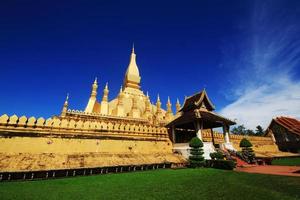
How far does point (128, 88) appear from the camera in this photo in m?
48.2

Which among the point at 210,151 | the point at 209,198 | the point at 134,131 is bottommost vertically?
the point at 209,198

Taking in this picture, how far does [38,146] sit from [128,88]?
35928 millimetres

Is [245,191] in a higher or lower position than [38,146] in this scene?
lower

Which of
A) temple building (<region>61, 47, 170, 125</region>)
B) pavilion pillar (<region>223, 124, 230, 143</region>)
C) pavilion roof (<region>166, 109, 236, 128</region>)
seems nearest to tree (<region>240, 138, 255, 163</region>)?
pavilion pillar (<region>223, 124, 230, 143</region>)

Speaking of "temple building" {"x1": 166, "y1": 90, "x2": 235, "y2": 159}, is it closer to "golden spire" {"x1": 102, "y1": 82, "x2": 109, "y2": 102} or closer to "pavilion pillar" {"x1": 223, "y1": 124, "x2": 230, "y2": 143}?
"pavilion pillar" {"x1": 223, "y1": 124, "x2": 230, "y2": 143}

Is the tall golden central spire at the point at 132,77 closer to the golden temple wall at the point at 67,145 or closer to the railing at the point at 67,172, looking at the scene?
the golden temple wall at the point at 67,145

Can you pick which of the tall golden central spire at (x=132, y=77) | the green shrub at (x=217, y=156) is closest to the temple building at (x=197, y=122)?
the green shrub at (x=217, y=156)

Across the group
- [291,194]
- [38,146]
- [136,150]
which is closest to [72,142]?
[38,146]

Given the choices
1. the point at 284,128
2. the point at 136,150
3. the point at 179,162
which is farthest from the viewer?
the point at 284,128

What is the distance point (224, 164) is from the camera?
1320 cm

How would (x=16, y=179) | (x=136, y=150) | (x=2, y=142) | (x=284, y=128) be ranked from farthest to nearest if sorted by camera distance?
(x=284, y=128)
(x=136, y=150)
(x=2, y=142)
(x=16, y=179)

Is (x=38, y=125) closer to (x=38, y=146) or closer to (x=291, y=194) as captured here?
(x=38, y=146)

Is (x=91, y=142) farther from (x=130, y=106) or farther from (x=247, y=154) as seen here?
(x=130, y=106)

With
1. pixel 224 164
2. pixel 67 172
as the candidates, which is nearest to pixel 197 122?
pixel 224 164
